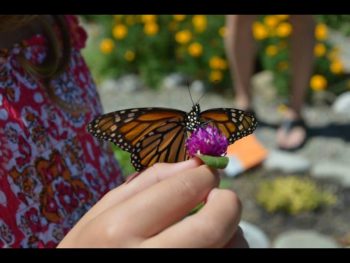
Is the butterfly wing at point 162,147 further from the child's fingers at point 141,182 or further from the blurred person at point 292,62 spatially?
the blurred person at point 292,62

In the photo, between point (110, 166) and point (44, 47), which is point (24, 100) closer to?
point (44, 47)

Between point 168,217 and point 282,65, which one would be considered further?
point 282,65

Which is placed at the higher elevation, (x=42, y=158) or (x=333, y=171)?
(x=42, y=158)

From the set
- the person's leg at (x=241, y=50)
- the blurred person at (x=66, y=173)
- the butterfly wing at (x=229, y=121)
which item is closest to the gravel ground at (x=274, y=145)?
the person's leg at (x=241, y=50)

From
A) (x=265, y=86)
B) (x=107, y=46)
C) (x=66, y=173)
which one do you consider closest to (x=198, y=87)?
(x=265, y=86)

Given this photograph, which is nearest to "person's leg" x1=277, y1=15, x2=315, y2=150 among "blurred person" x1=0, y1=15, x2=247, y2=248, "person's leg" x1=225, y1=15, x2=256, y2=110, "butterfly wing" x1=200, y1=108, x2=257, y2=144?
"person's leg" x1=225, y1=15, x2=256, y2=110

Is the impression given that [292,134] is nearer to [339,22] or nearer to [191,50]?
[191,50]

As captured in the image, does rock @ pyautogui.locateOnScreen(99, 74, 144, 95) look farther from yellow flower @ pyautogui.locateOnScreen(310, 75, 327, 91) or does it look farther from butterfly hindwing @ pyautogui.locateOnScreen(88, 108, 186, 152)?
butterfly hindwing @ pyautogui.locateOnScreen(88, 108, 186, 152)

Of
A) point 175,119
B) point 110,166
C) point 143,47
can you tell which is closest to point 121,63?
point 143,47
